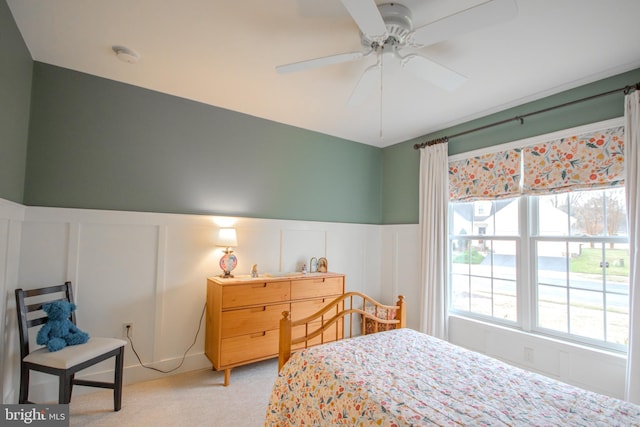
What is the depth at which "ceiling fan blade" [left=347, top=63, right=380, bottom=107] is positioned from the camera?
2.04 metres

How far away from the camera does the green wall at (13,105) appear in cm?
191

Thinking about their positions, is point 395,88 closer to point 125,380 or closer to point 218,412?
point 218,412

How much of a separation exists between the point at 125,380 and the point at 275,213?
2085 mm

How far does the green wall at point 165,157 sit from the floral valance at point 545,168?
1.59 metres

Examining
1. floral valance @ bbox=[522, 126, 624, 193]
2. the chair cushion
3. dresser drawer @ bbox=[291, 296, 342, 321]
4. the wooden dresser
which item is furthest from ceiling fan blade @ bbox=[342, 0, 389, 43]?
the chair cushion

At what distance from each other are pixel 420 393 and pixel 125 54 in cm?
292

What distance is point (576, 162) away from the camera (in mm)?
2666

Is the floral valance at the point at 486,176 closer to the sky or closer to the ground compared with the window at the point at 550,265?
closer to the sky

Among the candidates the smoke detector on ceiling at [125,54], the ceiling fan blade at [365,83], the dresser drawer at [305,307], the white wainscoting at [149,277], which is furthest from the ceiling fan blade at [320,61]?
the dresser drawer at [305,307]

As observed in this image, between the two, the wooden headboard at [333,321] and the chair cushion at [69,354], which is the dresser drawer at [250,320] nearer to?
the wooden headboard at [333,321]

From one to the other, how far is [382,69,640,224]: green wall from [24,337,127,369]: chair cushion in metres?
3.44

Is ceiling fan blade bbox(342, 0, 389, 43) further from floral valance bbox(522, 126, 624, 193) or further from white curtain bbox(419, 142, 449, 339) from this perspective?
white curtain bbox(419, 142, 449, 339)

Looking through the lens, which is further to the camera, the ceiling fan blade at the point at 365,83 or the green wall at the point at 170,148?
the green wall at the point at 170,148

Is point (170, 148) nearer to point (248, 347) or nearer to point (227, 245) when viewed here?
point (227, 245)
